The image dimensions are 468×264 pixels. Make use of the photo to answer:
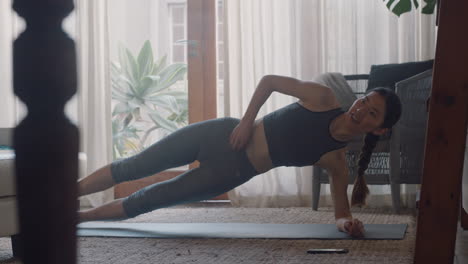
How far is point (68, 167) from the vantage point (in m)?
0.30

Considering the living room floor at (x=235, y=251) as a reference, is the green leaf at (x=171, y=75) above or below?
above

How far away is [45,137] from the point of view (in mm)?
295

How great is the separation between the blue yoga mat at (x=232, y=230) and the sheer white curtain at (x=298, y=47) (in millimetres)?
1048

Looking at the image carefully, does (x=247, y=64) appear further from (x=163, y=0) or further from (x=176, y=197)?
(x=176, y=197)

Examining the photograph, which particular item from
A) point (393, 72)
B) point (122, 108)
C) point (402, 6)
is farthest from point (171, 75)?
point (402, 6)

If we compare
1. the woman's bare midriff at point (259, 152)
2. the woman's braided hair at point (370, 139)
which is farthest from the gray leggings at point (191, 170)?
the woman's braided hair at point (370, 139)

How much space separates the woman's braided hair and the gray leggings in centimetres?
41

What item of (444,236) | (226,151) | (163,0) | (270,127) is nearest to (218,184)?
(226,151)

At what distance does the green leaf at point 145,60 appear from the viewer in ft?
14.3

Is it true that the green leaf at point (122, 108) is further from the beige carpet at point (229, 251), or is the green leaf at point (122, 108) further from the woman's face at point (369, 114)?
the woman's face at point (369, 114)

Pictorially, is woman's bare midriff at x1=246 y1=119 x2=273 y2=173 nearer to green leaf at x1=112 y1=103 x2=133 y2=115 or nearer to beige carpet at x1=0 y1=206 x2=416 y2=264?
beige carpet at x1=0 y1=206 x2=416 y2=264

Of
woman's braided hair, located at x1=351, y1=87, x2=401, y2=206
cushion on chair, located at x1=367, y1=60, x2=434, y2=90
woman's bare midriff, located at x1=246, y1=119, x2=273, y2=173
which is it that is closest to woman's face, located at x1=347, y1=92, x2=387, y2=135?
woman's braided hair, located at x1=351, y1=87, x2=401, y2=206

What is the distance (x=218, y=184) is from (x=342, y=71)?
1.64 meters

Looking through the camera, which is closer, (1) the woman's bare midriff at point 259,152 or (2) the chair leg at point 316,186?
(1) the woman's bare midriff at point 259,152
